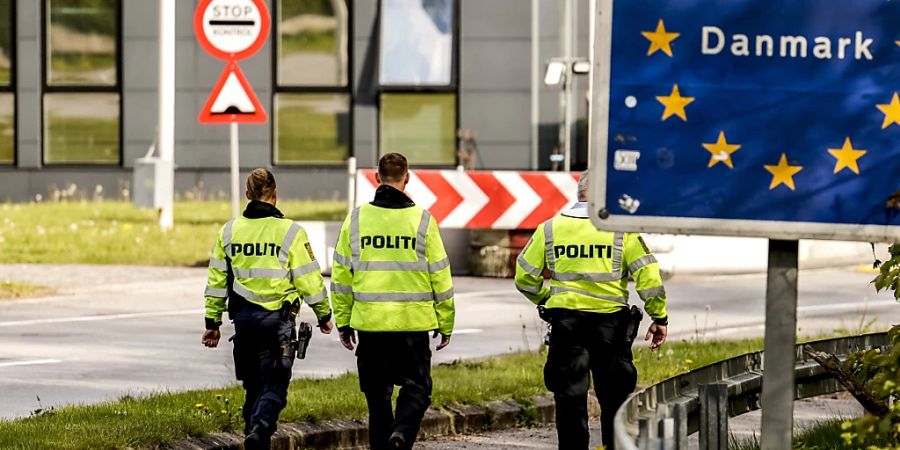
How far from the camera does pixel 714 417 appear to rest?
6566 mm

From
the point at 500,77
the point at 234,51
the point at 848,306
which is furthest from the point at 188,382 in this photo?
the point at 500,77

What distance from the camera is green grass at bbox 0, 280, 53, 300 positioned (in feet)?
59.1

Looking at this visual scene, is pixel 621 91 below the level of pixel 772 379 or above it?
above

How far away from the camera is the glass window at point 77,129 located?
32.2 meters

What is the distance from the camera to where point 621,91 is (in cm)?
557

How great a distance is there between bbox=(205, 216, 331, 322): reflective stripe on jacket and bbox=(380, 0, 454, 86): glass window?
2204cm

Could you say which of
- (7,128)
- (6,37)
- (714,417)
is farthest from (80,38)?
(714,417)

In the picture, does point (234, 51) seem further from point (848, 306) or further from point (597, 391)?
point (597, 391)

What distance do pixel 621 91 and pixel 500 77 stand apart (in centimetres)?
2573

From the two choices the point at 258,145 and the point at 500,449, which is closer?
the point at 500,449

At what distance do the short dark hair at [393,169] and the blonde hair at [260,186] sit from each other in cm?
63

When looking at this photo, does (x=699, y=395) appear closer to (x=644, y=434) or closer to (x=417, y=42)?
(x=644, y=434)

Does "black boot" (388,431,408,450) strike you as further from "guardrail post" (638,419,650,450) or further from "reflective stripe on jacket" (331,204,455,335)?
"guardrail post" (638,419,650,450)

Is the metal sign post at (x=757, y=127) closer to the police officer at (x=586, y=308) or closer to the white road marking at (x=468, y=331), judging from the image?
the police officer at (x=586, y=308)
